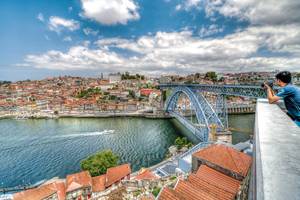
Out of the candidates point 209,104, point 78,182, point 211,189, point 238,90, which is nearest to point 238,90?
point 238,90

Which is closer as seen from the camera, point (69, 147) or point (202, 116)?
point (202, 116)

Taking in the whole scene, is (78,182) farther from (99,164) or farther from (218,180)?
(218,180)

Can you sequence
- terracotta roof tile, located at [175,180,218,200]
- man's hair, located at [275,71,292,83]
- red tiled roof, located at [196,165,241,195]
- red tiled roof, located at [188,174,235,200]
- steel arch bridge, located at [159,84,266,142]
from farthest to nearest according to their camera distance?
steel arch bridge, located at [159,84,266,142]
red tiled roof, located at [196,165,241,195]
red tiled roof, located at [188,174,235,200]
terracotta roof tile, located at [175,180,218,200]
man's hair, located at [275,71,292,83]

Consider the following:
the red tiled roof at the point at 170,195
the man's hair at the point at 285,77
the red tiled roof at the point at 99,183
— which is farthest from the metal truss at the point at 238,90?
the man's hair at the point at 285,77

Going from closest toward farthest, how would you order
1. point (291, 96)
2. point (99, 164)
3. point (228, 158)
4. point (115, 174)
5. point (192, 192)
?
point (291, 96) < point (192, 192) < point (228, 158) < point (115, 174) < point (99, 164)

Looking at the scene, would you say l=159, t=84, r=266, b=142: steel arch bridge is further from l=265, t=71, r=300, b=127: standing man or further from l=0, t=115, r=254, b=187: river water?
l=265, t=71, r=300, b=127: standing man

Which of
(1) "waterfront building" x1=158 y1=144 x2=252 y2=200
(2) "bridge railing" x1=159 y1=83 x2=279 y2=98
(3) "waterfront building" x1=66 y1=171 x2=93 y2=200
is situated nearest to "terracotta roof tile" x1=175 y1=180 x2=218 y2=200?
(1) "waterfront building" x1=158 y1=144 x2=252 y2=200

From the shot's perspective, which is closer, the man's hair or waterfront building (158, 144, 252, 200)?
the man's hair

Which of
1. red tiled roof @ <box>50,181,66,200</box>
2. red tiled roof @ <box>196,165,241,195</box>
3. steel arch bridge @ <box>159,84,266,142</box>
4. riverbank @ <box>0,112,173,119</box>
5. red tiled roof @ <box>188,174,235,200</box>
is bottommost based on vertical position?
red tiled roof @ <box>50,181,66,200</box>

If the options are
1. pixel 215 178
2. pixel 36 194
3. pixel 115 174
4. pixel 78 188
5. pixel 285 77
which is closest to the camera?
pixel 285 77
